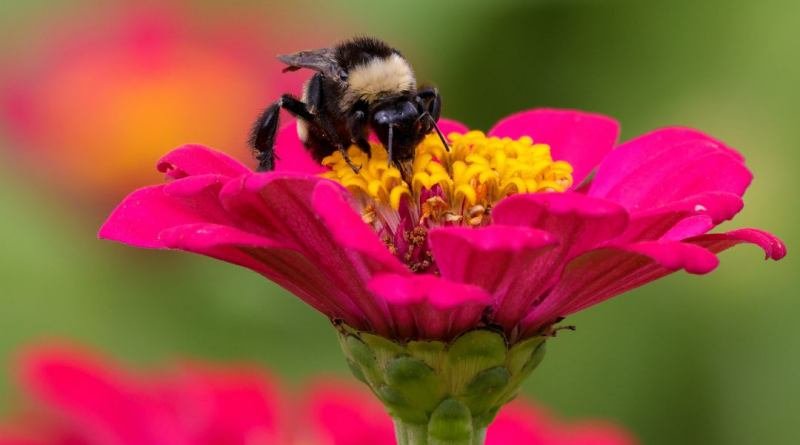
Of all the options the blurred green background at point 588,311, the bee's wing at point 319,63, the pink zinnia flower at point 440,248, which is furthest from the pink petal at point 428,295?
the blurred green background at point 588,311

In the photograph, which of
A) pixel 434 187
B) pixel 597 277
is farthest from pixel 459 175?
pixel 597 277

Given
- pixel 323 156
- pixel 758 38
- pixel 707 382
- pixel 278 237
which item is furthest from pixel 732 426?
pixel 278 237

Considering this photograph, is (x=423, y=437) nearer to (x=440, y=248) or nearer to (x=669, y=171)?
(x=440, y=248)

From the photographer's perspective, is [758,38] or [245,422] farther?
[758,38]

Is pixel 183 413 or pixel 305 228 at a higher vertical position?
pixel 305 228

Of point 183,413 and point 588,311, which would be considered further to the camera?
point 588,311

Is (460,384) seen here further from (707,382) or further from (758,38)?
(758,38)
